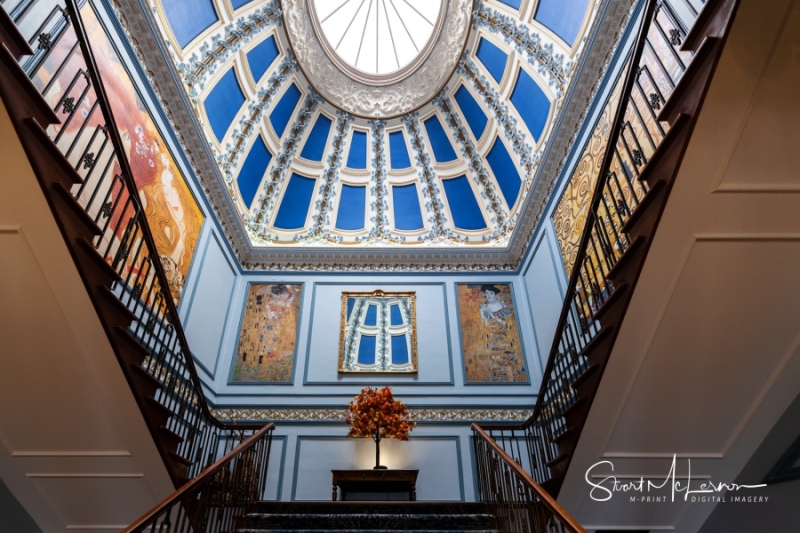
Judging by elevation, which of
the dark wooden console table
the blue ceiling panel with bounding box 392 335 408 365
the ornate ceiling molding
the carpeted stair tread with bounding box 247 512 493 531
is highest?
the ornate ceiling molding

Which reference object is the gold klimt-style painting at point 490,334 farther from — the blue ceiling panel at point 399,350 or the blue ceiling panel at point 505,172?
the blue ceiling panel at point 505,172

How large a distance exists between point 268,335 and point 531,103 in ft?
19.6

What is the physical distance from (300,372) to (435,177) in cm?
495

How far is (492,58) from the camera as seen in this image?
832 cm

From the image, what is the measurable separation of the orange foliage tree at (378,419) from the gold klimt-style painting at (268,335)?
161 centimetres

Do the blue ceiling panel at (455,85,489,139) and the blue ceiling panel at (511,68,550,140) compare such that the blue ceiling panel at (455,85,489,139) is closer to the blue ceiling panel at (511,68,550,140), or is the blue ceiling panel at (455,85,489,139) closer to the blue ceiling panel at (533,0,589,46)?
the blue ceiling panel at (511,68,550,140)

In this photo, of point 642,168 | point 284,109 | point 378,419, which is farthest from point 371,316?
point 642,168

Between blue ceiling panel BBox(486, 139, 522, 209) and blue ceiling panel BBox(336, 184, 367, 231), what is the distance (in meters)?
2.80

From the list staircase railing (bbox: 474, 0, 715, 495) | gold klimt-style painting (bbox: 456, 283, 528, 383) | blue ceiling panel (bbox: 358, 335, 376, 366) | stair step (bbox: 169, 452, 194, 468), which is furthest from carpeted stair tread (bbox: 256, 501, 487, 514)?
blue ceiling panel (bbox: 358, 335, 376, 366)

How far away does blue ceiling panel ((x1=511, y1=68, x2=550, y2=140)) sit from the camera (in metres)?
7.29

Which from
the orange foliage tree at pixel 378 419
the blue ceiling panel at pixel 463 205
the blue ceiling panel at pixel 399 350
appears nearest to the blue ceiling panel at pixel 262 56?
the blue ceiling panel at pixel 463 205

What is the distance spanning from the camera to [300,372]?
24.4 feet

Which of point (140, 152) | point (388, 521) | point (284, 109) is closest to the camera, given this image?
point (388, 521)

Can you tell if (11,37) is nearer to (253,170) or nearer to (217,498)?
(217,498)
